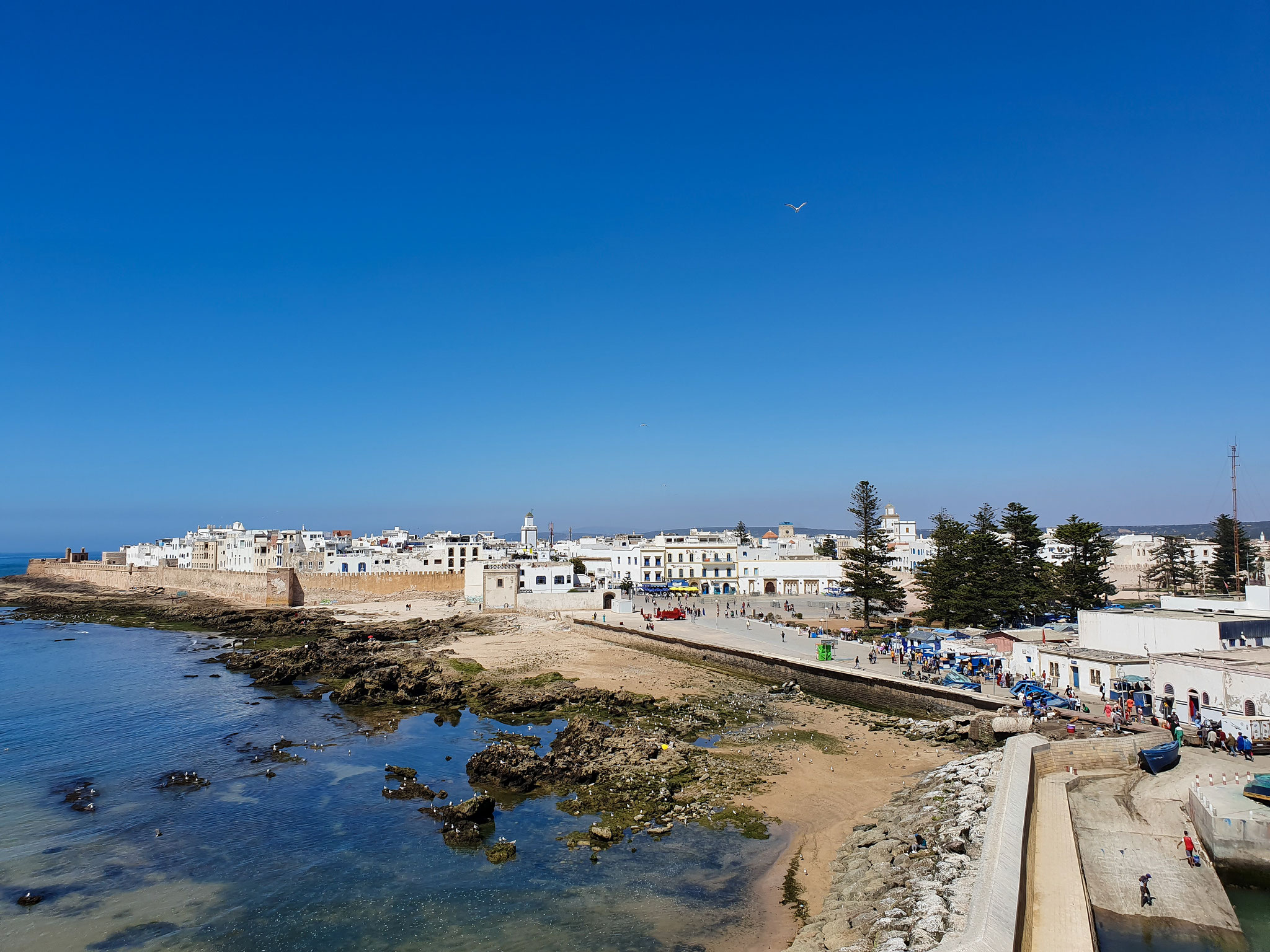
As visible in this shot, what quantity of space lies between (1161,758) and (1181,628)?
7808mm

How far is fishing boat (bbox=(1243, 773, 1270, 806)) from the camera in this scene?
12.4m

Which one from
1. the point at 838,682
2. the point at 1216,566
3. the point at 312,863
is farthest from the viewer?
the point at 1216,566

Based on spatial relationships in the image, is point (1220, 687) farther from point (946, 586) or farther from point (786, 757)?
point (946, 586)

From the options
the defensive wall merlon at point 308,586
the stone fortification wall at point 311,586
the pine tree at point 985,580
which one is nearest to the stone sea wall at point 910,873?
the pine tree at point 985,580

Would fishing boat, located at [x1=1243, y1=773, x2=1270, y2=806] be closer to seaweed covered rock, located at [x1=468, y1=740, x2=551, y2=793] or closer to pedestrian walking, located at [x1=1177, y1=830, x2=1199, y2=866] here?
pedestrian walking, located at [x1=1177, y1=830, x2=1199, y2=866]

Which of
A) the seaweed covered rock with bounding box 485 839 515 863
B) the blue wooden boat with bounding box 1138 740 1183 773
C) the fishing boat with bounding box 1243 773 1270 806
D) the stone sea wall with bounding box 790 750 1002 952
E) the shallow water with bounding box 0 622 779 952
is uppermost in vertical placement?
the fishing boat with bounding box 1243 773 1270 806

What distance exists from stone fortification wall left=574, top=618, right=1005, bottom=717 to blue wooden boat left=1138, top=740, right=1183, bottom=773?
590 centimetres

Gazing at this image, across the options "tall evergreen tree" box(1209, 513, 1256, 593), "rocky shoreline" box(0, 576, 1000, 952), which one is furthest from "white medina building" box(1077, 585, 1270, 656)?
"tall evergreen tree" box(1209, 513, 1256, 593)

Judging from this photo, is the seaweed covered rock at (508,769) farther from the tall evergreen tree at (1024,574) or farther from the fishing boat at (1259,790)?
the tall evergreen tree at (1024,574)

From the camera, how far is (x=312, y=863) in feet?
46.2

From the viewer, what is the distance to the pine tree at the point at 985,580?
33781 millimetres

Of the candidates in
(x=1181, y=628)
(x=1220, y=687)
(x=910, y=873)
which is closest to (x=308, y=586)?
(x=1181, y=628)

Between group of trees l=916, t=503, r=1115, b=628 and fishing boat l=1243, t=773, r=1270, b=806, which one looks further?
group of trees l=916, t=503, r=1115, b=628

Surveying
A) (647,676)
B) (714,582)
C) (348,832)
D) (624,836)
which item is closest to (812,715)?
A: (647,676)
